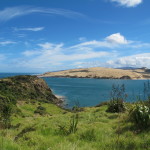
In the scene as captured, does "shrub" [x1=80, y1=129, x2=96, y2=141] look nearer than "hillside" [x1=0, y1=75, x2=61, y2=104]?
Yes

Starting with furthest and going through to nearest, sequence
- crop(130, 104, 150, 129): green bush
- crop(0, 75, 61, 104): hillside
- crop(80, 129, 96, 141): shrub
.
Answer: crop(0, 75, 61, 104): hillside → crop(130, 104, 150, 129): green bush → crop(80, 129, 96, 141): shrub

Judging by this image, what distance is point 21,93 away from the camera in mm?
75562

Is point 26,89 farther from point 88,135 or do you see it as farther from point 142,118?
point 142,118

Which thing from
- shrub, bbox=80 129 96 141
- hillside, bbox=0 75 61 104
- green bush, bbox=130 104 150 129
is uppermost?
green bush, bbox=130 104 150 129

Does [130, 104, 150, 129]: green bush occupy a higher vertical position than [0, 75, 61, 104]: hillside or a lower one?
higher

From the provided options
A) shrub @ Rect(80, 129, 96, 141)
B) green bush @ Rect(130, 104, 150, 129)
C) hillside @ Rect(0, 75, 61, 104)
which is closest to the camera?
shrub @ Rect(80, 129, 96, 141)

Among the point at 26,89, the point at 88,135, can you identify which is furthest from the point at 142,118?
the point at 26,89

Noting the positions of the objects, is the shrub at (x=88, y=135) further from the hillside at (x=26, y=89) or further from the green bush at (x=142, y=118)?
the hillside at (x=26, y=89)

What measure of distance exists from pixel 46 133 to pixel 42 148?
2.79 m

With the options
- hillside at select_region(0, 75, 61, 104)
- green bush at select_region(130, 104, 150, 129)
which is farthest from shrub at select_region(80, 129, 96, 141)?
hillside at select_region(0, 75, 61, 104)

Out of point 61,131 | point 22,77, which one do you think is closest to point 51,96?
point 22,77

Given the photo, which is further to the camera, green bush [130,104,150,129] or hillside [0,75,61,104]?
hillside [0,75,61,104]

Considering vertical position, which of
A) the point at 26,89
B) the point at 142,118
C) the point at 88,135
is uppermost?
the point at 142,118

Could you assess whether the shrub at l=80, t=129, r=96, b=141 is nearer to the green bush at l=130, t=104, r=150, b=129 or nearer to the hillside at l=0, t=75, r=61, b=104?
the green bush at l=130, t=104, r=150, b=129
